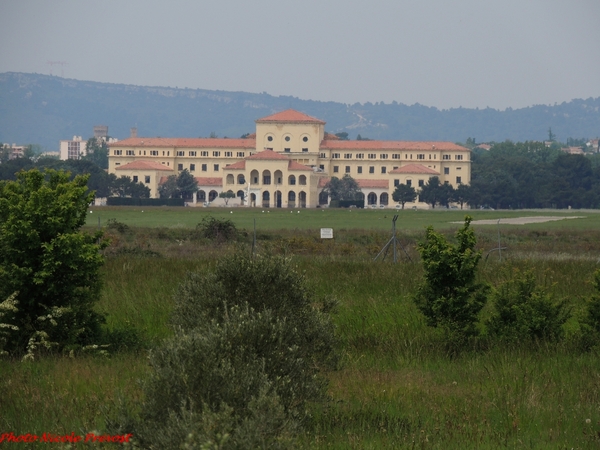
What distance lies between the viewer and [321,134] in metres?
161

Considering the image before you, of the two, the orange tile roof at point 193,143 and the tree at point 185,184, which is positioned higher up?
the orange tile roof at point 193,143

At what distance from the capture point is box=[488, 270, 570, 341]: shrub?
1509cm

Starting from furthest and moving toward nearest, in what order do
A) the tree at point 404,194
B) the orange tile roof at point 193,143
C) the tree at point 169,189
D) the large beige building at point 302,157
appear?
the orange tile roof at point 193,143
the large beige building at point 302,157
the tree at point 169,189
the tree at point 404,194

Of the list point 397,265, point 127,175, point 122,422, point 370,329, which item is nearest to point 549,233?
point 397,265

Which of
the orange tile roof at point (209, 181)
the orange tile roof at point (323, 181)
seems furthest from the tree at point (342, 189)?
the orange tile roof at point (209, 181)

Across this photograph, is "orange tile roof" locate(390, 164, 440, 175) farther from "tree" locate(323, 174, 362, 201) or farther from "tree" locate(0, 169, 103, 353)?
"tree" locate(0, 169, 103, 353)

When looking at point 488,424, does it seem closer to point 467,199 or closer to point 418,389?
point 418,389

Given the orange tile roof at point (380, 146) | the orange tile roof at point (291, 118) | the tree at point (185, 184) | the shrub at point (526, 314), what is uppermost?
the orange tile roof at point (291, 118)

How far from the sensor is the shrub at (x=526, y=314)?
1509cm

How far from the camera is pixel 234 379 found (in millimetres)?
8844

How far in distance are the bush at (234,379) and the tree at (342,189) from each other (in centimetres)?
12896

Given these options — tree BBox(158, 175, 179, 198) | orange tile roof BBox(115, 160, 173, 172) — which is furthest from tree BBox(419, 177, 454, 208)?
orange tile roof BBox(115, 160, 173, 172)

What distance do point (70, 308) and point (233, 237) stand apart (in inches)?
1156

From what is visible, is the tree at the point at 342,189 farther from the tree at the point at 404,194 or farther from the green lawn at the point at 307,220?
the green lawn at the point at 307,220
